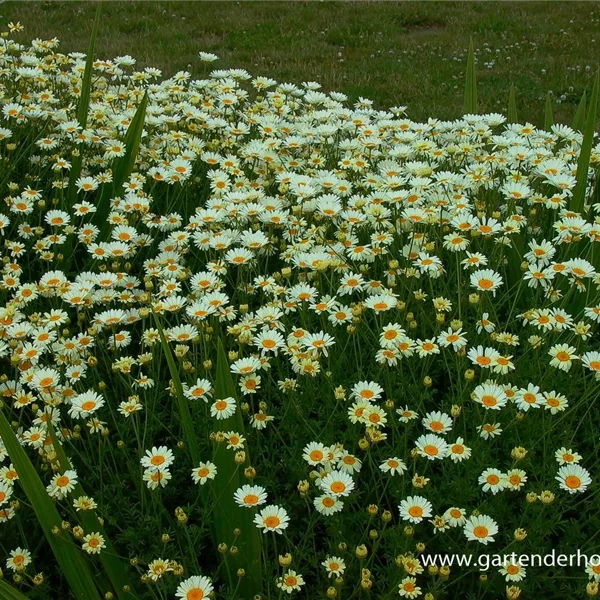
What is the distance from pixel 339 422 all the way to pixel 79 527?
74 centimetres

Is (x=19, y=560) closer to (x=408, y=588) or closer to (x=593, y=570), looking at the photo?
(x=408, y=588)

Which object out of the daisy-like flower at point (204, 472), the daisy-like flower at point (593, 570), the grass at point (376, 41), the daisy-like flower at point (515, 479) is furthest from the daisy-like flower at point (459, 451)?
the grass at point (376, 41)

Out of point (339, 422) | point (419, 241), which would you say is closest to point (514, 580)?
point (339, 422)

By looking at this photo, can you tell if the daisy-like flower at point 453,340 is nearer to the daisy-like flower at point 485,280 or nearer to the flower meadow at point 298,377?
the flower meadow at point 298,377

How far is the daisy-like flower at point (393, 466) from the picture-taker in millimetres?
1840

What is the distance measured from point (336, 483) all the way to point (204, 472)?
0.32 m

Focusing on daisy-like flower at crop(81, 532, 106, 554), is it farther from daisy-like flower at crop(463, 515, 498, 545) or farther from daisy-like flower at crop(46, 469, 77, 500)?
daisy-like flower at crop(463, 515, 498, 545)

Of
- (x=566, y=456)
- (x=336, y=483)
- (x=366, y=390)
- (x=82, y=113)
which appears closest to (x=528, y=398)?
(x=566, y=456)

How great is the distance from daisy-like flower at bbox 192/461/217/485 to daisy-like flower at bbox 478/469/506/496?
623 millimetres

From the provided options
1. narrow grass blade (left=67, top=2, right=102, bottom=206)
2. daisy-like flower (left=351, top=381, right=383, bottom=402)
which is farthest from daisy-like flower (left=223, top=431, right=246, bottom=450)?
narrow grass blade (left=67, top=2, right=102, bottom=206)

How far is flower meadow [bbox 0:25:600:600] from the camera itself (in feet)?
5.95

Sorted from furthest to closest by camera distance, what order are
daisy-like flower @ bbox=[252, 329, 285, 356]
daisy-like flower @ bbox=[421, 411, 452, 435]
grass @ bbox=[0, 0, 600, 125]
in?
grass @ bbox=[0, 0, 600, 125], daisy-like flower @ bbox=[252, 329, 285, 356], daisy-like flower @ bbox=[421, 411, 452, 435]

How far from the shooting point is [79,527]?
5.74 feet

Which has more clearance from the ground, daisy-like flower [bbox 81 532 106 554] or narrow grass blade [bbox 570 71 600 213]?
narrow grass blade [bbox 570 71 600 213]
